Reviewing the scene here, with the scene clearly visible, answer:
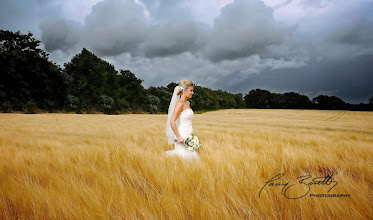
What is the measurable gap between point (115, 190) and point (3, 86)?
69.5 feet

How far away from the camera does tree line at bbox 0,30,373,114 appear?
16.1m

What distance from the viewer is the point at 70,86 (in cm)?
2653

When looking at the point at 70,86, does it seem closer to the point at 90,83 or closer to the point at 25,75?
the point at 90,83

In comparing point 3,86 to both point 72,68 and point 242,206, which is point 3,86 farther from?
point 242,206

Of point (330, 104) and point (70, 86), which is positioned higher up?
point (70, 86)

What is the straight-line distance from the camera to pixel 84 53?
30062 millimetres

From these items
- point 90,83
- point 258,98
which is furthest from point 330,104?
point 90,83

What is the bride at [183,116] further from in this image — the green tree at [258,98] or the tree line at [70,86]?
the green tree at [258,98]
